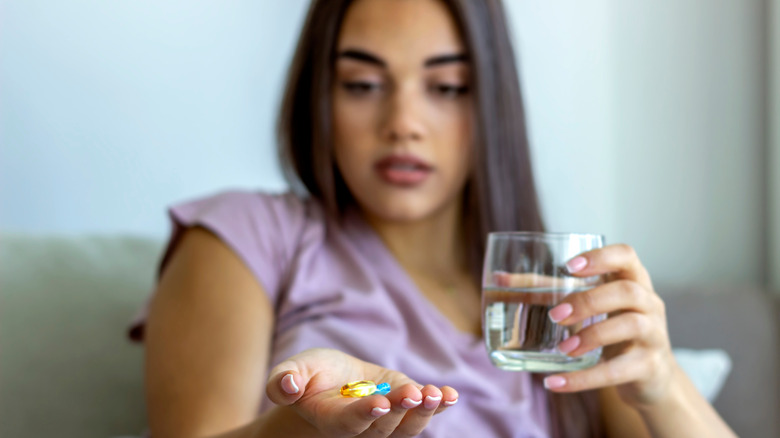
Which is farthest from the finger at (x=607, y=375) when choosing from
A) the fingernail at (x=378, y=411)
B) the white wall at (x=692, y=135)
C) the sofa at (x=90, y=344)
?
the white wall at (x=692, y=135)

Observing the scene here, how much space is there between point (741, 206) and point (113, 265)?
1.67m

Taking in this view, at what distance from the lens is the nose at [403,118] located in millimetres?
1174

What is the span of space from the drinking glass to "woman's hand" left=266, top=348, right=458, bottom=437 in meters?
0.20

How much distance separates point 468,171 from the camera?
1.33 m

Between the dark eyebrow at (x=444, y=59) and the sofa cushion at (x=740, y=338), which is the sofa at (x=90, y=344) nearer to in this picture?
the sofa cushion at (x=740, y=338)

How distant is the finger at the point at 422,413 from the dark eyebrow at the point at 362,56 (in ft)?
2.53

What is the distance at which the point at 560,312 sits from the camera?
749mm

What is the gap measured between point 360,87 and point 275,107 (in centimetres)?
57

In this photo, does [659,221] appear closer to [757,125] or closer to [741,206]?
[741,206]

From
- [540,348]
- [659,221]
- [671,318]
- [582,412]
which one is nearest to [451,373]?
[582,412]

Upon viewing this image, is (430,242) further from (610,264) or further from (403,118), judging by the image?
(610,264)

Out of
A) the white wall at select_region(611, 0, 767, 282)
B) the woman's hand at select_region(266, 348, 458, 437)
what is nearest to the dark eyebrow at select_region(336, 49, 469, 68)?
the woman's hand at select_region(266, 348, 458, 437)

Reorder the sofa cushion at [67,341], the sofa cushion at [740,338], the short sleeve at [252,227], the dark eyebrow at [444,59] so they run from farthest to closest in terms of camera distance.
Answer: the sofa cushion at [740,338] → the sofa cushion at [67,341] → the dark eyebrow at [444,59] → the short sleeve at [252,227]

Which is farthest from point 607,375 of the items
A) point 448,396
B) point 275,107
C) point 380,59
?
point 275,107
